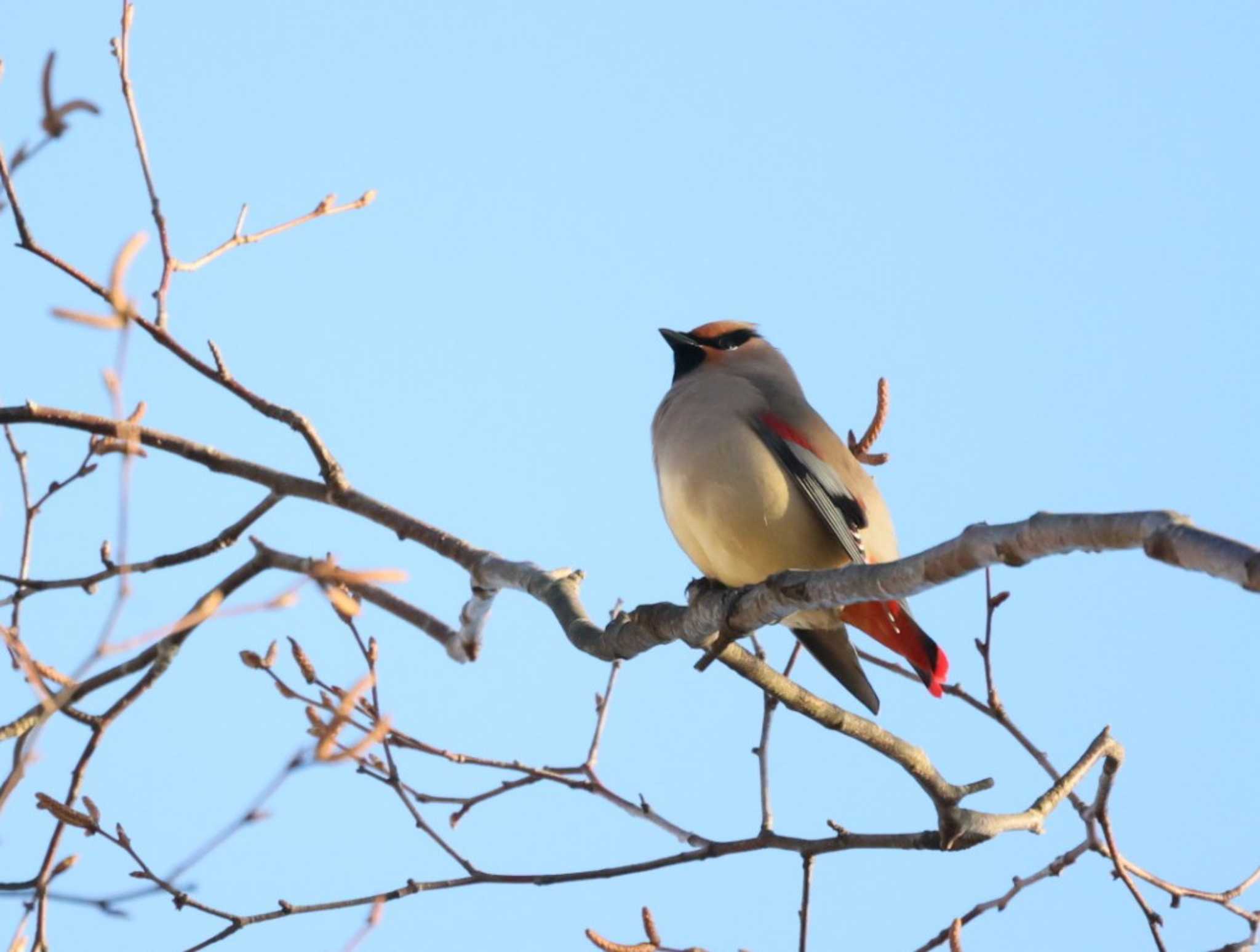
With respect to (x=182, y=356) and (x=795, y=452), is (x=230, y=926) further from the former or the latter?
(x=795, y=452)

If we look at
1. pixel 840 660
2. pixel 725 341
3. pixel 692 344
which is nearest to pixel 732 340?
pixel 725 341

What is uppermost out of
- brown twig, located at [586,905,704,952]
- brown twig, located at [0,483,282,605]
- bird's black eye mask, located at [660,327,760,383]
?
bird's black eye mask, located at [660,327,760,383]

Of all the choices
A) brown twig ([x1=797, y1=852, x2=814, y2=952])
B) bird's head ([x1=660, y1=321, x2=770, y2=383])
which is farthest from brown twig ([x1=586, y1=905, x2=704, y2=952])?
bird's head ([x1=660, y1=321, x2=770, y2=383])

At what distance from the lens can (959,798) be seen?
10.1 feet

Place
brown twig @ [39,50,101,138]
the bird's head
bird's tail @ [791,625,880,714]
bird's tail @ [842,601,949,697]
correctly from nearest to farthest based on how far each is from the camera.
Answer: brown twig @ [39,50,101,138]
bird's tail @ [842,601,949,697]
bird's tail @ [791,625,880,714]
the bird's head

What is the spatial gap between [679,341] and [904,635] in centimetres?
162

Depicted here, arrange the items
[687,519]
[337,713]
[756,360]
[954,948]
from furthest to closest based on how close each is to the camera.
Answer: [756,360] → [687,519] → [954,948] → [337,713]

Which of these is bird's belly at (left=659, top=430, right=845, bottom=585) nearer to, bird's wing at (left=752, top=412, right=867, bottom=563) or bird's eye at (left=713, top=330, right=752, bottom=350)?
bird's wing at (left=752, top=412, right=867, bottom=563)

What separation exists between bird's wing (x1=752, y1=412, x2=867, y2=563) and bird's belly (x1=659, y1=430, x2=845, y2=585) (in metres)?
0.03

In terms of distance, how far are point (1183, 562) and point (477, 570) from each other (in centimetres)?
187

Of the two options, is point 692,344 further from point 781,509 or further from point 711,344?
point 781,509

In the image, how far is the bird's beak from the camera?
5160 mm

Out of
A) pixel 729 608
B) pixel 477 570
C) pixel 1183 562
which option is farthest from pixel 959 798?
pixel 1183 562

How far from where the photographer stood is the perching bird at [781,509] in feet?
13.1
